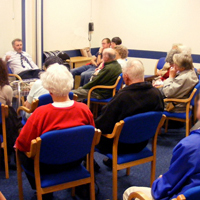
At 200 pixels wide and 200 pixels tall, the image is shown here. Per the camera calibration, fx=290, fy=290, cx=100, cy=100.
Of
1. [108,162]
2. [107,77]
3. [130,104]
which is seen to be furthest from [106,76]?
[130,104]

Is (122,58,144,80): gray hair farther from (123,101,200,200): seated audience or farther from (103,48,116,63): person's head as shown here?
(103,48,116,63): person's head

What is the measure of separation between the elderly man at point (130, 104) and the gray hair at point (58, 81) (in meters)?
0.49

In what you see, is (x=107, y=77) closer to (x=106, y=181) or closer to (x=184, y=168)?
(x=106, y=181)

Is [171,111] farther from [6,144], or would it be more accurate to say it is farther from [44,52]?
[44,52]

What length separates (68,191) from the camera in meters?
2.63

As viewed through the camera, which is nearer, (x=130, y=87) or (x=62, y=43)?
(x=130, y=87)

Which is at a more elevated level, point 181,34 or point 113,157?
point 181,34

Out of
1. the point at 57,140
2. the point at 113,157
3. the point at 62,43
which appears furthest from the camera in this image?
the point at 62,43

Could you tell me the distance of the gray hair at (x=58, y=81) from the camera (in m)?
2.04

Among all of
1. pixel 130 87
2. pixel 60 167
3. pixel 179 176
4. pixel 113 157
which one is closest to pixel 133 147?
pixel 113 157

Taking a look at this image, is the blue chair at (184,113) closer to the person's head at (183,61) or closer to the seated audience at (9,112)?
the person's head at (183,61)

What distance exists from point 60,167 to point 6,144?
3.12ft

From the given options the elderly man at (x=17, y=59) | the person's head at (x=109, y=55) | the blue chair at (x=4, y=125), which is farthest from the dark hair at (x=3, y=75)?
the elderly man at (x=17, y=59)


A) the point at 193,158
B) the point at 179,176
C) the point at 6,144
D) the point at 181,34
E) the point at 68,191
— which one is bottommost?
the point at 68,191
